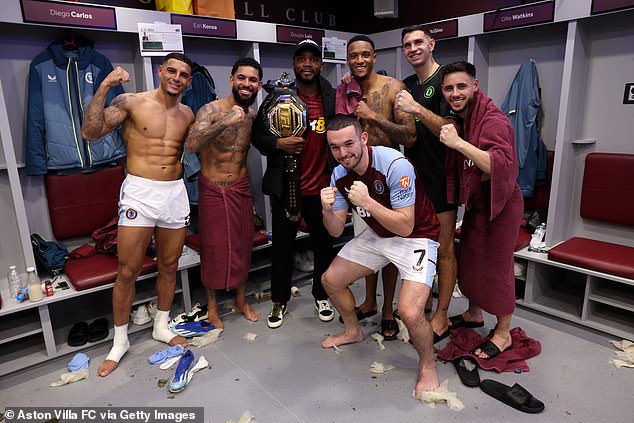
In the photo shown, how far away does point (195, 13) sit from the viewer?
315 cm

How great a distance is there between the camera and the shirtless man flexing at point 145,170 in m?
2.46

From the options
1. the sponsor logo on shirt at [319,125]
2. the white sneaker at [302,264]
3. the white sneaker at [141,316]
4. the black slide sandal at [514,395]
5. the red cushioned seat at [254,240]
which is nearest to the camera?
the black slide sandal at [514,395]

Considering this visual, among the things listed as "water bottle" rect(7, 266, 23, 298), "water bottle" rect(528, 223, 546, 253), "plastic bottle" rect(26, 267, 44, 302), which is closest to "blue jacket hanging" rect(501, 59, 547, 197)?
"water bottle" rect(528, 223, 546, 253)

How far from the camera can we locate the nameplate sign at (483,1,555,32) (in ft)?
9.61

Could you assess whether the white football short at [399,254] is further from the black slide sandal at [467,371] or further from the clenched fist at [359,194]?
the black slide sandal at [467,371]

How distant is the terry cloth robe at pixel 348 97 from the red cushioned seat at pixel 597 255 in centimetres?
159

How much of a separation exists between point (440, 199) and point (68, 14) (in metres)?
2.42

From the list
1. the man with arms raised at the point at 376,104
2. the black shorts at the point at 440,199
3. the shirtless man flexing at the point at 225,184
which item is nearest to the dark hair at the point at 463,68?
the man with arms raised at the point at 376,104

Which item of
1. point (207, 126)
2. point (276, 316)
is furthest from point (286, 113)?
point (276, 316)

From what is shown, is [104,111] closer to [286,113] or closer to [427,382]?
[286,113]

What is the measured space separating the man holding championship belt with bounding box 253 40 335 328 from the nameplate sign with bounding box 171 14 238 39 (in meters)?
0.76

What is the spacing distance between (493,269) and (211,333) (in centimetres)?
174

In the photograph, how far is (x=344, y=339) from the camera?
2709 mm

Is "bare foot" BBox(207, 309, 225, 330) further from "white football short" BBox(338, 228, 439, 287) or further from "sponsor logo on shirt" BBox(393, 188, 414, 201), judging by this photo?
"sponsor logo on shirt" BBox(393, 188, 414, 201)
